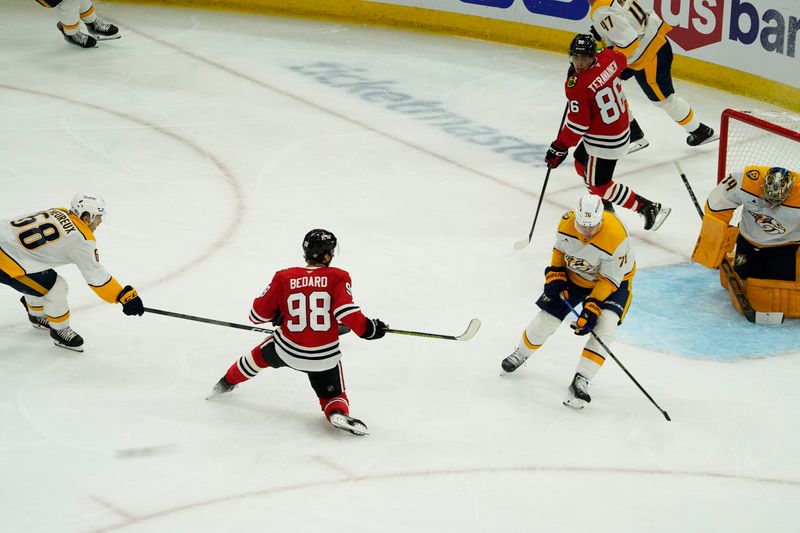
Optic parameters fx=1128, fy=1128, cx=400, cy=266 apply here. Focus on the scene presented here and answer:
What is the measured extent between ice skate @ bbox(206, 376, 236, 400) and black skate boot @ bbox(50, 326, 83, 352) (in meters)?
0.67

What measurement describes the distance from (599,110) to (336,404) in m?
2.27

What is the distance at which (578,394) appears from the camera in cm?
423

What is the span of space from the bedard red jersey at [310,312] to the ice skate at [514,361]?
0.84 meters

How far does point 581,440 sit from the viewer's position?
4.03m

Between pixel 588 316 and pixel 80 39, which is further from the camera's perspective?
pixel 80 39

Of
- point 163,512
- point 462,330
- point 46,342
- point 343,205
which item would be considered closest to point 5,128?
point 343,205

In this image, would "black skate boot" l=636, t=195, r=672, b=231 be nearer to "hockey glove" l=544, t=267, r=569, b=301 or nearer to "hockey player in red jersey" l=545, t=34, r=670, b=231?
"hockey player in red jersey" l=545, t=34, r=670, b=231

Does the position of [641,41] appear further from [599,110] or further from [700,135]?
[599,110]

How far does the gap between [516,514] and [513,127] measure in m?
4.18

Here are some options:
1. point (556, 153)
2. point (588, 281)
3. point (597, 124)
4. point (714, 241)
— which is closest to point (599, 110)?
point (597, 124)

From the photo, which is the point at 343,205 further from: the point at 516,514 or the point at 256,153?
the point at 516,514

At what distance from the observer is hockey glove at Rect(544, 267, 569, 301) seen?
432cm

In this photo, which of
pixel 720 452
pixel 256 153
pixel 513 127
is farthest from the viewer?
pixel 513 127

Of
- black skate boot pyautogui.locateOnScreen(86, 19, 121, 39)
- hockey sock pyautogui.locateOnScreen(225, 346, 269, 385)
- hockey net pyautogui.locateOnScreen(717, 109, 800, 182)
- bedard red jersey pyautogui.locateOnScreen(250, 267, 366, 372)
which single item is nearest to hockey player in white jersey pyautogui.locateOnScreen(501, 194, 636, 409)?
bedard red jersey pyautogui.locateOnScreen(250, 267, 366, 372)
